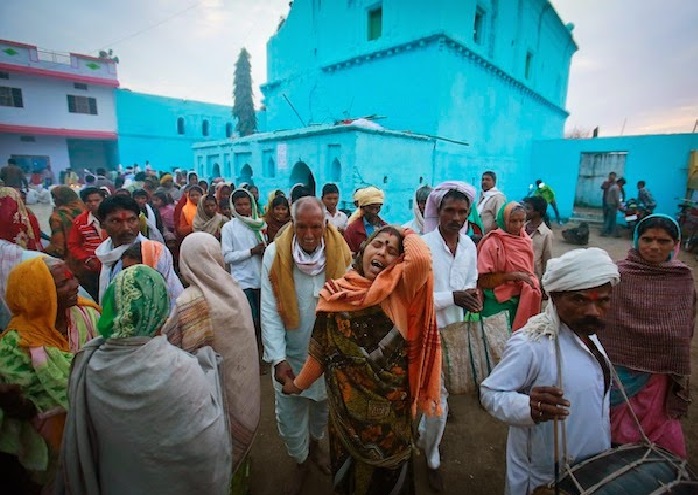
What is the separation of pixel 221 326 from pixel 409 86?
12.3 m

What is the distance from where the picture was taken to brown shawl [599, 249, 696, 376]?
2.09 meters

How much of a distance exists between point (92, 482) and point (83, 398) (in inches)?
15.2

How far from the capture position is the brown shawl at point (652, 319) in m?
2.09

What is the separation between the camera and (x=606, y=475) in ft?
4.64

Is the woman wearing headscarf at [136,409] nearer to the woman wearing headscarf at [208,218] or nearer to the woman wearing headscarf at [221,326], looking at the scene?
the woman wearing headscarf at [221,326]

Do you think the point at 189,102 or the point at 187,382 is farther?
the point at 189,102

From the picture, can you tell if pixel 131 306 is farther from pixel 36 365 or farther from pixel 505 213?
pixel 505 213

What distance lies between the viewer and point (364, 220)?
15.7ft

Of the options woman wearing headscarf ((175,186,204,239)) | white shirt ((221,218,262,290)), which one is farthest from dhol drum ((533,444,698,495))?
woman wearing headscarf ((175,186,204,239))

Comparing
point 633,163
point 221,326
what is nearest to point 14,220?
point 221,326

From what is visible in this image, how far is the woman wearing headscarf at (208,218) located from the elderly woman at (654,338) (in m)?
4.84

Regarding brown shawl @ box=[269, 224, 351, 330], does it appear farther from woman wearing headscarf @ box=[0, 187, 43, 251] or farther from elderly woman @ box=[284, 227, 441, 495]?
woman wearing headscarf @ box=[0, 187, 43, 251]

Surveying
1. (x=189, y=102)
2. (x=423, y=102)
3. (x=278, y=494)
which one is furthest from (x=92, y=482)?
(x=189, y=102)

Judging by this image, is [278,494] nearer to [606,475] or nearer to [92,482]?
[92,482]
